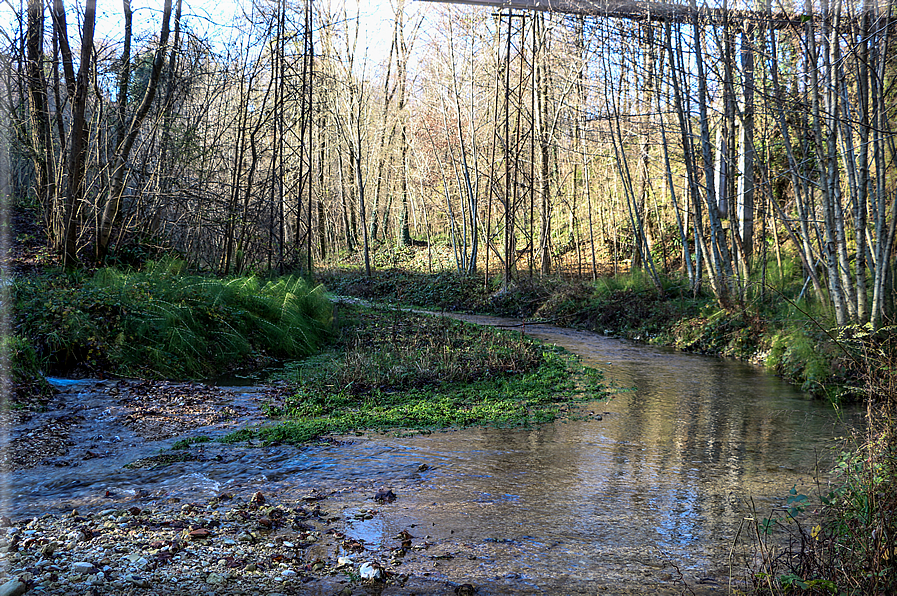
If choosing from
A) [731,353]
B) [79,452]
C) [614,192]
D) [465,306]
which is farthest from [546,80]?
[79,452]

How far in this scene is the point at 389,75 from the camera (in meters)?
27.7

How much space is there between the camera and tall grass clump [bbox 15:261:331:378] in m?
7.16

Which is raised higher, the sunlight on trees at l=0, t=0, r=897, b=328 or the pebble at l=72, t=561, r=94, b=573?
the sunlight on trees at l=0, t=0, r=897, b=328

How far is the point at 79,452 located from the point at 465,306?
12216mm

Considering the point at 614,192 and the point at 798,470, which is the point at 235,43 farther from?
the point at 798,470

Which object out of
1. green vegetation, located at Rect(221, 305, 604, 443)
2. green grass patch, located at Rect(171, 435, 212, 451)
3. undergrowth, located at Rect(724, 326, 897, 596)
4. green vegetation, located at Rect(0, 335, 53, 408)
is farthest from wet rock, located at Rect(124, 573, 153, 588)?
green vegetation, located at Rect(0, 335, 53, 408)

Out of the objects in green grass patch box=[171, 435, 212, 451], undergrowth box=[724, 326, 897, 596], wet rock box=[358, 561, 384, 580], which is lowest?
wet rock box=[358, 561, 384, 580]

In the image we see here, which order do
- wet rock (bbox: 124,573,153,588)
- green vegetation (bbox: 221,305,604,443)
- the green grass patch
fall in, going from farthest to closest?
green vegetation (bbox: 221,305,604,443)
the green grass patch
wet rock (bbox: 124,573,153,588)

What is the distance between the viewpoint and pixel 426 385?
7559 mm

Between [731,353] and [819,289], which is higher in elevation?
[819,289]

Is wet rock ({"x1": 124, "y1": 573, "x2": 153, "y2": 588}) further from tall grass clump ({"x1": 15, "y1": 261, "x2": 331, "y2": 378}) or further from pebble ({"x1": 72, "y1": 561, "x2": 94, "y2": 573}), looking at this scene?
tall grass clump ({"x1": 15, "y1": 261, "x2": 331, "y2": 378})

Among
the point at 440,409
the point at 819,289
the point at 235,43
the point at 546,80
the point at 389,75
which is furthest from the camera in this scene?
the point at 389,75

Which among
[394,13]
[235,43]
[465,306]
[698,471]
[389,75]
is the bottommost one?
[698,471]

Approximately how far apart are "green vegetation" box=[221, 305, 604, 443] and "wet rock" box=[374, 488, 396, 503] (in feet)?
4.56
